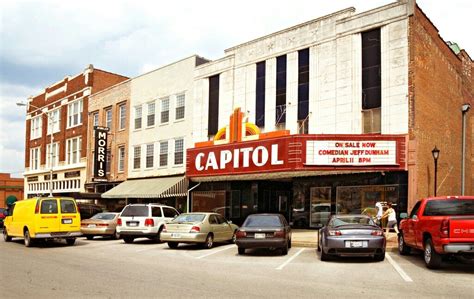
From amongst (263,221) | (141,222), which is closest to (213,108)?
(141,222)

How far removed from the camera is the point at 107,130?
39.6 m

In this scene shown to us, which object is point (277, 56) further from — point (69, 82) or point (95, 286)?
point (69, 82)

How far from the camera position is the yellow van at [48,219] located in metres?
19.2

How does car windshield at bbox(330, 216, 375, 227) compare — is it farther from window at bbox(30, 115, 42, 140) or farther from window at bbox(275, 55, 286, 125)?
window at bbox(30, 115, 42, 140)

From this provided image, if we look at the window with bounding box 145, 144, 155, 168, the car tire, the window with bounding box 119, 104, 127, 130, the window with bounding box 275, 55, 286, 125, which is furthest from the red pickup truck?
the window with bounding box 119, 104, 127, 130

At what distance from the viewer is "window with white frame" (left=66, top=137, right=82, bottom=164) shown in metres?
44.6

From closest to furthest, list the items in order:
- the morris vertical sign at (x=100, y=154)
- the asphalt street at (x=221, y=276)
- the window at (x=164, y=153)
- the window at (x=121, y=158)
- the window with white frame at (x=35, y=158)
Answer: the asphalt street at (x=221, y=276) → the window at (x=164, y=153) → the morris vertical sign at (x=100, y=154) → the window at (x=121, y=158) → the window with white frame at (x=35, y=158)

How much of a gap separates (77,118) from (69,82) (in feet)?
14.2

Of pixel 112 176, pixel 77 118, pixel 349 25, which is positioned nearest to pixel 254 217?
pixel 349 25

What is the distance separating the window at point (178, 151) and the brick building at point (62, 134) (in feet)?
38.8

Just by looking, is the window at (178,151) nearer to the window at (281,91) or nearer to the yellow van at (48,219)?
the window at (281,91)

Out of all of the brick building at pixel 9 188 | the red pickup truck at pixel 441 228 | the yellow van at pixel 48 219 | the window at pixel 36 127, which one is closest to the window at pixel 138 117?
the yellow van at pixel 48 219

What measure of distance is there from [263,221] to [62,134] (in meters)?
35.5

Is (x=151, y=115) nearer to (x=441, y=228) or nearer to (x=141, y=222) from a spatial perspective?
(x=141, y=222)
